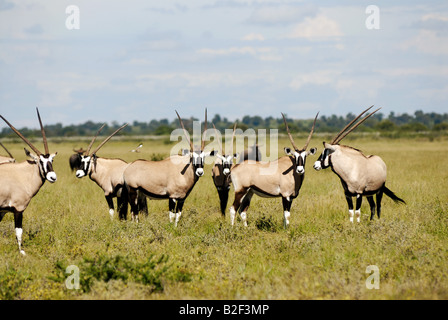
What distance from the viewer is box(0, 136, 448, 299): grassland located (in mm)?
7234

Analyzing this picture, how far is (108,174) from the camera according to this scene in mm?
13445

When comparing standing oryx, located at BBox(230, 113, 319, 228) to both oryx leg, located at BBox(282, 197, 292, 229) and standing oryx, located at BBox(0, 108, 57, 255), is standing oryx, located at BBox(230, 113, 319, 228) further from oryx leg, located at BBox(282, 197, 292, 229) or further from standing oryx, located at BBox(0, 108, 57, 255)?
standing oryx, located at BBox(0, 108, 57, 255)

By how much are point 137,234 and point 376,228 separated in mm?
4990

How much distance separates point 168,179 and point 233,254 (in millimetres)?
3488

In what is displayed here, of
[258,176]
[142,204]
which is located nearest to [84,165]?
[142,204]

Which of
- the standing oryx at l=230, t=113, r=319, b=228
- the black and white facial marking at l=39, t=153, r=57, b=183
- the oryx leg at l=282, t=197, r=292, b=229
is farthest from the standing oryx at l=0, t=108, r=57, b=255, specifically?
the oryx leg at l=282, t=197, r=292, b=229

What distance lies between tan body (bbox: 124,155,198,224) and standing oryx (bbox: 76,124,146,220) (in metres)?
0.77

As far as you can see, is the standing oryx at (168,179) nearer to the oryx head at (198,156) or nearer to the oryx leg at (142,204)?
the oryx head at (198,156)

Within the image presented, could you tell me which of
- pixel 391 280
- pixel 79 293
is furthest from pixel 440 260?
pixel 79 293

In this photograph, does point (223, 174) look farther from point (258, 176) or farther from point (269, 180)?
point (269, 180)

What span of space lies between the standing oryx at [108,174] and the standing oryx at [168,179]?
2.61ft

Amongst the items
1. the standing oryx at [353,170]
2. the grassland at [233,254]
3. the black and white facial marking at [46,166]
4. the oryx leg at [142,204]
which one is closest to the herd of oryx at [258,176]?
the standing oryx at [353,170]
